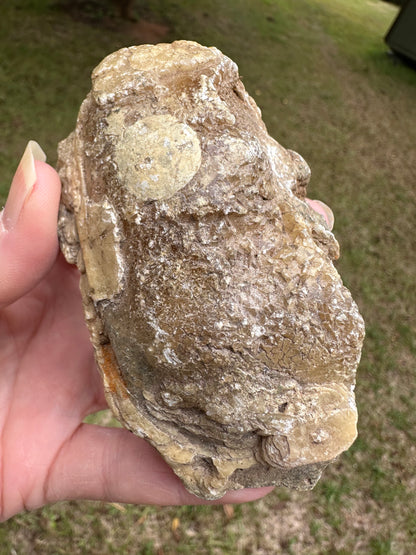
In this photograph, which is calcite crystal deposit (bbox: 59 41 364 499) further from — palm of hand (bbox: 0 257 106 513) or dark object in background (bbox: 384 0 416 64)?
dark object in background (bbox: 384 0 416 64)

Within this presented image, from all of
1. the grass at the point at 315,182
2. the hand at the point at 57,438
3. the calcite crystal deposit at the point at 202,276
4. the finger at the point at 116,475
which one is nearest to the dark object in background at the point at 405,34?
the grass at the point at 315,182

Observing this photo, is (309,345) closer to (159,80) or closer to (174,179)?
(174,179)

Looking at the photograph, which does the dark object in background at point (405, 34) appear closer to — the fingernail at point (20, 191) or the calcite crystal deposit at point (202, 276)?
the calcite crystal deposit at point (202, 276)

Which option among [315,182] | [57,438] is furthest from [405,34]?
[57,438]

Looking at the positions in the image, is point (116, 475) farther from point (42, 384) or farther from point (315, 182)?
point (315, 182)

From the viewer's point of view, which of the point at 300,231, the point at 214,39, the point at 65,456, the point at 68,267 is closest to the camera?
the point at 300,231

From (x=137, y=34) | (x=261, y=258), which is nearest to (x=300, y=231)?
(x=261, y=258)
